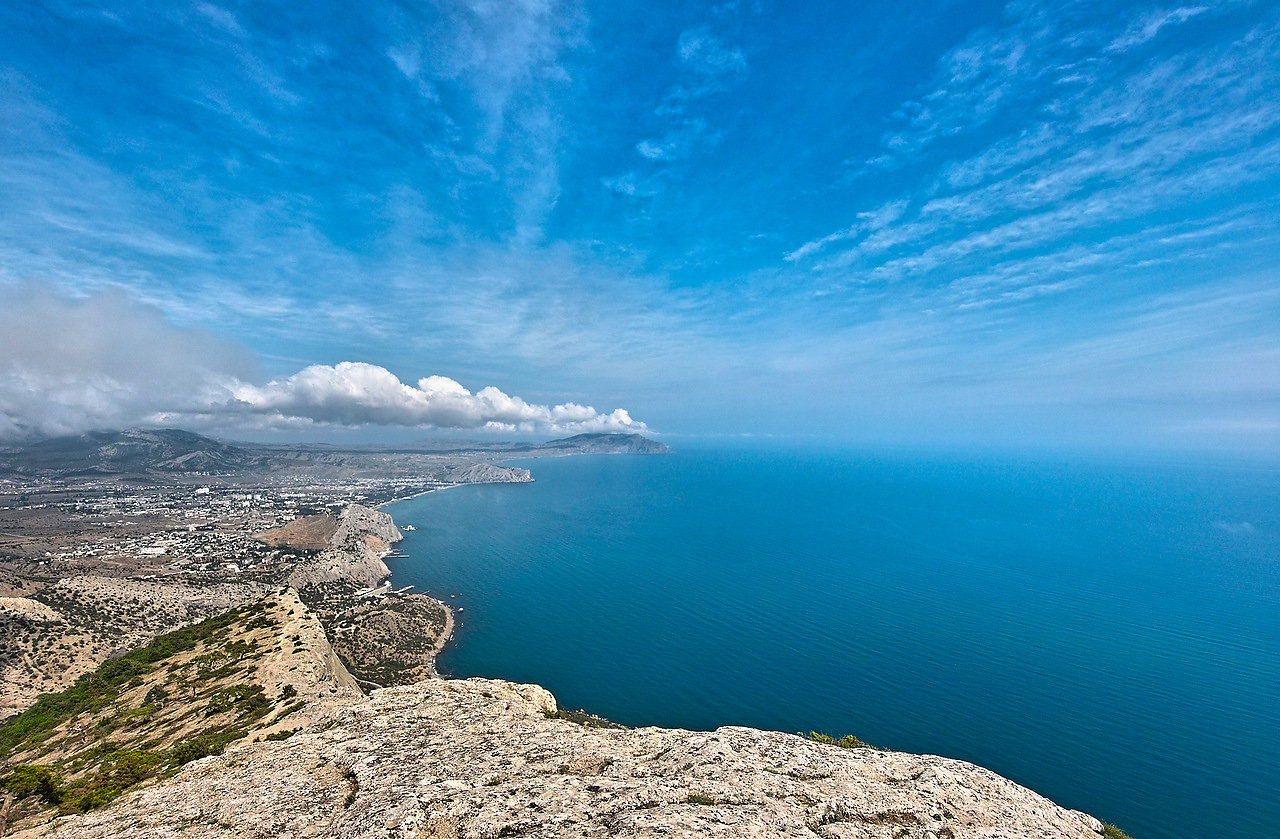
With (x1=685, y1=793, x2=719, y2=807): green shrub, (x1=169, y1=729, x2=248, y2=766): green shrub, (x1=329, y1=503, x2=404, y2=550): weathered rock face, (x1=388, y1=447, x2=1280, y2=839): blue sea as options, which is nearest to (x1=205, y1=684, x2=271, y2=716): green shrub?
(x1=169, y1=729, x2=248, y2=766): green shrub

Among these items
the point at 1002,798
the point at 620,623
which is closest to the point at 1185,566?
the point at 620,623

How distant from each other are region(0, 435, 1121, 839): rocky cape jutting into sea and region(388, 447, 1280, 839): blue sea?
44.9 m

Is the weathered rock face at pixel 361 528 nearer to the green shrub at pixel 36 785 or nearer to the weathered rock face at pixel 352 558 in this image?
the weathered rock face at pixel 352 558

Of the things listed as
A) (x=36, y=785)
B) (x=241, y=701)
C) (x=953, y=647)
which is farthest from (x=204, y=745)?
(x=953, y=647)

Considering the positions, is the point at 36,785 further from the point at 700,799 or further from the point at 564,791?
the point at 700,799

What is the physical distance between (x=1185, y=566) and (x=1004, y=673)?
111 m

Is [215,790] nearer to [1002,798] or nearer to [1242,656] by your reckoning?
[1002,798]

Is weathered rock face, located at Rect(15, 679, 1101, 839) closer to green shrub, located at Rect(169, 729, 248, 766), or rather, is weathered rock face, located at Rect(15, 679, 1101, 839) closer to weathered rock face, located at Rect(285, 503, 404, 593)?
green shrub, located at Rect(169, 729, 248, 766)

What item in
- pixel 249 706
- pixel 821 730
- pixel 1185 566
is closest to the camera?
pixel 249 706

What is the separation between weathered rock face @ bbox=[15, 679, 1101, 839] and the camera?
1956cm

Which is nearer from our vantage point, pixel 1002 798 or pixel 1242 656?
pixel 1002 798

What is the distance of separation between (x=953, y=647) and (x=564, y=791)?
93833 millimetres

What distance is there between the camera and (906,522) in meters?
193

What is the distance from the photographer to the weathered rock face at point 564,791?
19.6 meters
